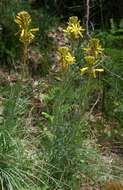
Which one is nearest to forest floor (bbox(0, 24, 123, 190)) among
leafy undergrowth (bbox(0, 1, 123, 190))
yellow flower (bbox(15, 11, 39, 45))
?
leafy undergrowth (bbox(0, 1, 123, 190))

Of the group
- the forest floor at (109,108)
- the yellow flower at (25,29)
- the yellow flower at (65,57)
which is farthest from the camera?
the forest floor at (109,108)

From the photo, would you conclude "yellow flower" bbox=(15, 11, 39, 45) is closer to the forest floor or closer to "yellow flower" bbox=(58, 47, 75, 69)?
"yellow flower" bbox=(58, 47, 75, 69)

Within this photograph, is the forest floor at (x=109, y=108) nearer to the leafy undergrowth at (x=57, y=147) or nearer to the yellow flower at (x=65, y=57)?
the leafy undergrowth at (x=57, y=147)

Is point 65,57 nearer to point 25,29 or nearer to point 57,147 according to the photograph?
point 25,29

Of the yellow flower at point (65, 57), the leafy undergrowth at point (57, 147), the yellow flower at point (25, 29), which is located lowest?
the leafy undergrowth at point (57, 147)

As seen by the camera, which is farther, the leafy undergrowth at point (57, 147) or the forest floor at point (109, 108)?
the forest floor at point (109, 108)

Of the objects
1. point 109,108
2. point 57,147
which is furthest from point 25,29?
point 109,108

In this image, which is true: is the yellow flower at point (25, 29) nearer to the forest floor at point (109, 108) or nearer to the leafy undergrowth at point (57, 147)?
the leafy undergrowth at point (57, 147)

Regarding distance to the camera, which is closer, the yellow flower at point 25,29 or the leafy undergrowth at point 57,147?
the yellow flower at point 25,29

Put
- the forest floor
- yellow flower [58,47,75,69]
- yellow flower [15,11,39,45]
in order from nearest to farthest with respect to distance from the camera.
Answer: yellow flower [15,11,39,45] < yellow flower [58,47,75,69] < the forest floor

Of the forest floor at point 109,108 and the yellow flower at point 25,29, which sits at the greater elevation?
the yellow flower at point 25,29

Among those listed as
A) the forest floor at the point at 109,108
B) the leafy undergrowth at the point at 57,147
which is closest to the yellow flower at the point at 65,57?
the leafy undergrowth at the point at 57,147

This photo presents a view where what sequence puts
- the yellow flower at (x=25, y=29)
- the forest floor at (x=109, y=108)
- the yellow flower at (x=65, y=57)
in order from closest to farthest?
the yellow flower at (x=25, y=29) → the yellow flower at (x=65, y=57) → the forest floor at (x=109, y=108)

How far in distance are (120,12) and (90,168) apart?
162 inches
